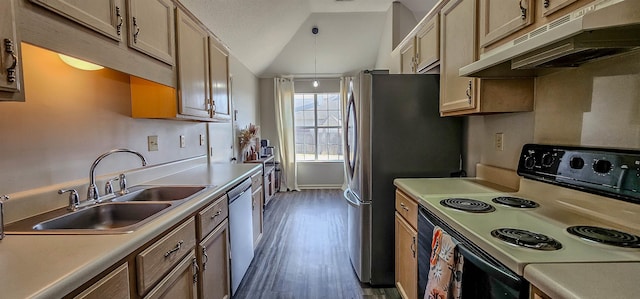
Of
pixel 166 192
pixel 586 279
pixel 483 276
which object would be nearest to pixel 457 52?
pixel 483 276

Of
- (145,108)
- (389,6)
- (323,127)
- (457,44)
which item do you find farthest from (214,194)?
(323,127)

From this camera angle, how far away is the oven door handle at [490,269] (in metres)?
0.87

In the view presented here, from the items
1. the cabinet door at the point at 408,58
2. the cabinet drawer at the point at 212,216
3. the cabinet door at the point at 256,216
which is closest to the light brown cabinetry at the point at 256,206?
the cabinet door at the point at 256,216

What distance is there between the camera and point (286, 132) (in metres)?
6.22

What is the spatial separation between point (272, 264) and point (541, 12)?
264 cm

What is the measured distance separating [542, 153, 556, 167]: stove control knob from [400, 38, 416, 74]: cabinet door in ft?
5.29

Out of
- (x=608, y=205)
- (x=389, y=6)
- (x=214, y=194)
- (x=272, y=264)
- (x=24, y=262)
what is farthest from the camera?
(x=389, y=6)

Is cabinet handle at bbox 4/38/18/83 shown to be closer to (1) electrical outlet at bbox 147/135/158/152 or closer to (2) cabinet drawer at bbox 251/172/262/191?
(1) electrical outlet at bbox 147/135/158/152

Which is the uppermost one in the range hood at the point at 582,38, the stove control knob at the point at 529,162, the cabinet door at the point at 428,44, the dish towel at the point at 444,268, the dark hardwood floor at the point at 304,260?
the cabinet door at the point at 428,44

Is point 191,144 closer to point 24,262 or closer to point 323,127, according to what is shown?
point 24,262

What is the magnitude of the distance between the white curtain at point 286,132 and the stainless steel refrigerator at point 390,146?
3.93 metres

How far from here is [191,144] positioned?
9.59 feet

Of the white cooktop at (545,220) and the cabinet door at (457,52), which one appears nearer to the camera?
the white cooktop at (545,220)

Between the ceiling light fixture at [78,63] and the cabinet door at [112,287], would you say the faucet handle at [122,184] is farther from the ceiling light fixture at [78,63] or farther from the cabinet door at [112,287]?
the cabinet door at [112,287]
